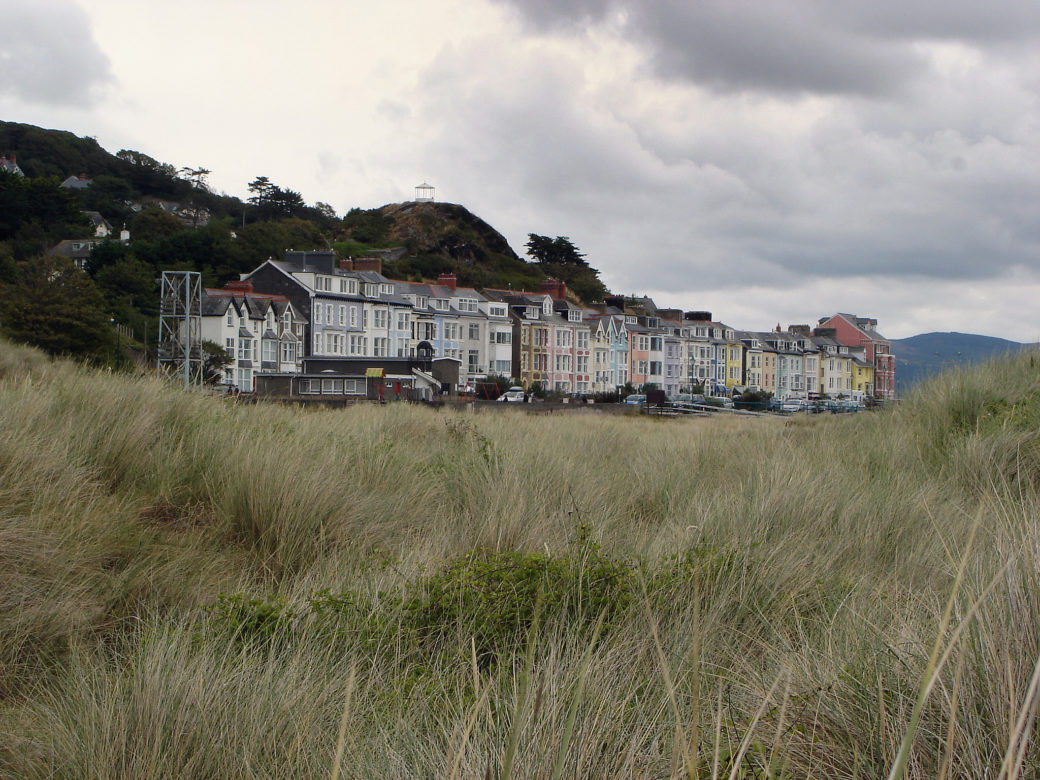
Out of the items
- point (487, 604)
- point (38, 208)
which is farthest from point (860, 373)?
point (487, 604)

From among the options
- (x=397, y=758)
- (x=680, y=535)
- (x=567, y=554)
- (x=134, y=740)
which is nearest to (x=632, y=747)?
(x=397, y=758)

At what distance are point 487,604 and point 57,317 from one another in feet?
127

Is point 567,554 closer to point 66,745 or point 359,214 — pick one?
point 66,745

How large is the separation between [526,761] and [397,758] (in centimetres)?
50

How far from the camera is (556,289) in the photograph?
98.8 metres

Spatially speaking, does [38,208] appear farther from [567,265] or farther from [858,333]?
[858,333]

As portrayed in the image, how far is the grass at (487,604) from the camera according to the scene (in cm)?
295

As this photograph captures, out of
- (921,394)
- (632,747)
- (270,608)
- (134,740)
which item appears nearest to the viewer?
(632,747)

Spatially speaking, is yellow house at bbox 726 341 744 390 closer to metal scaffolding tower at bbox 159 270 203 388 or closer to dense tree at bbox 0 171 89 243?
metal scaffolding tower at bbox 159 270 203 388

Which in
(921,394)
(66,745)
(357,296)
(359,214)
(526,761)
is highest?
(359,214)

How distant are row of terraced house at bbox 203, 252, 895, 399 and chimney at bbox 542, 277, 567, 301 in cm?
10

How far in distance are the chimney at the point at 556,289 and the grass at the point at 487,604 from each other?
87.4m

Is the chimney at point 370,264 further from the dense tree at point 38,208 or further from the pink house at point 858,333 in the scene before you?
the pink house at point 858,333

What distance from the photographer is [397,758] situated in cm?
298
